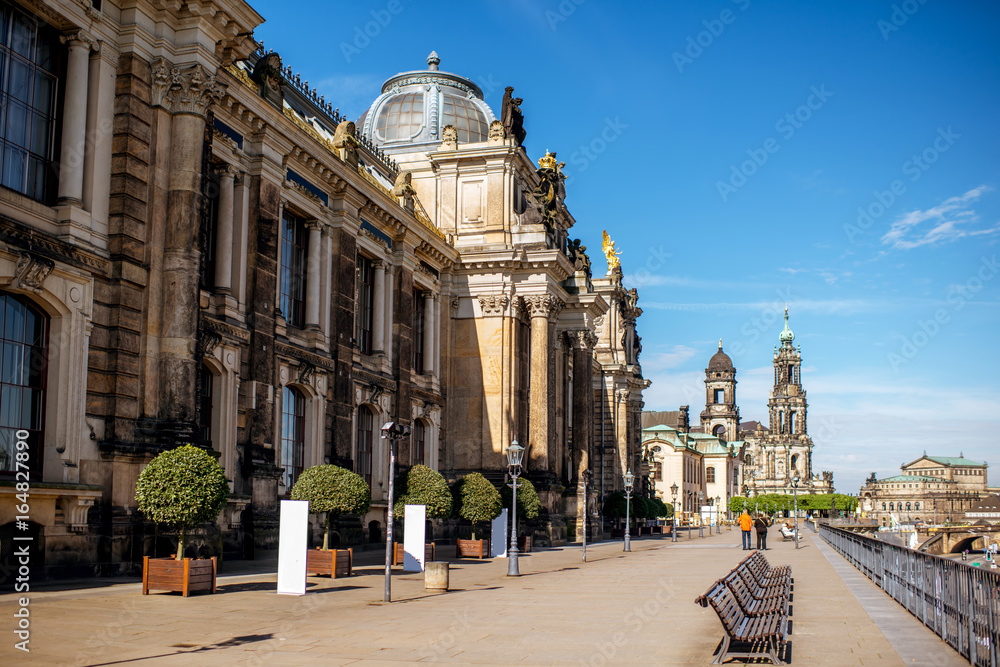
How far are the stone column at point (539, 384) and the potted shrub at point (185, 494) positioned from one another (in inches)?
1169

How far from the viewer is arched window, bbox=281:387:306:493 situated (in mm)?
33344

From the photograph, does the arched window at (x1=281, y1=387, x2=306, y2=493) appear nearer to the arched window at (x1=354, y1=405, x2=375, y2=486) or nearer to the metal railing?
the arched window at (x1=354, y1=405, x2=375, y2=486)

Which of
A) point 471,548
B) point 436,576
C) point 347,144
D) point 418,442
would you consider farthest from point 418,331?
point 436,576

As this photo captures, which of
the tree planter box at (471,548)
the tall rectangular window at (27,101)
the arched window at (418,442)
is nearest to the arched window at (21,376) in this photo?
the tall rectangular window at (27,101)

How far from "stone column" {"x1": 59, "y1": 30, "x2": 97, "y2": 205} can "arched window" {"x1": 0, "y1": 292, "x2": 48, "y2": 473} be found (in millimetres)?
2926

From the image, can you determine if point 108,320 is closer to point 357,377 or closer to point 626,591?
point 626,591

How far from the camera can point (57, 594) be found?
17.5 m

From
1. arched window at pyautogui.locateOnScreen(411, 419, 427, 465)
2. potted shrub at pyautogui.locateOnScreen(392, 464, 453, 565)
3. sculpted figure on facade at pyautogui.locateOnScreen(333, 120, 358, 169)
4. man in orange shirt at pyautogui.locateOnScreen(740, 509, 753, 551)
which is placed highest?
sculpted figure on facade at pyautogui.locateOnScreen(333, 120, 358, 169)

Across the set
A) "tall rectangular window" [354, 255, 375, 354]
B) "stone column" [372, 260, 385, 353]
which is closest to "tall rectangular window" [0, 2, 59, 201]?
"tall rectangular window" [354, 255, 375, 354]

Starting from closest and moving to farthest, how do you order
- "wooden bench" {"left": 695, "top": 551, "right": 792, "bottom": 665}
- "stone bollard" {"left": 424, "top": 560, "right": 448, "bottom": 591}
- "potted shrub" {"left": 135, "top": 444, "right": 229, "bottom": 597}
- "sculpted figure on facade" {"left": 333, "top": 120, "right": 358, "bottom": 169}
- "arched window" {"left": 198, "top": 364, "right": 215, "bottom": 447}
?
"wooden bench" {"left": 695, "top": 551, "right": 792, "bottom": 665}, "potted shrub" {"left": 135, "top": 444, "right": 229, "bottom": 597}, "stone bollard" {"left": 424, "top": 560, "right": 448, "bottom": 591}, "arched window" {"left": 198, "top": 364, "right": 215, "bottom": 447}, "sculpted figure on facade" {"left": 333, "top": 120, "right": 358, "bottom": 169}

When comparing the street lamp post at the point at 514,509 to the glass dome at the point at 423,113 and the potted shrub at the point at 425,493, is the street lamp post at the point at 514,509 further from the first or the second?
the glass dome at the point at 423,113

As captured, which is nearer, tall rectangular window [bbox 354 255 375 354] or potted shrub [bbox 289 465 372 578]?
potted shrub [bbox 289 465 372 578]

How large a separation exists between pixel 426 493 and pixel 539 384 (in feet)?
57.2

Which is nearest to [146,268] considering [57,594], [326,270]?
[57,594]
